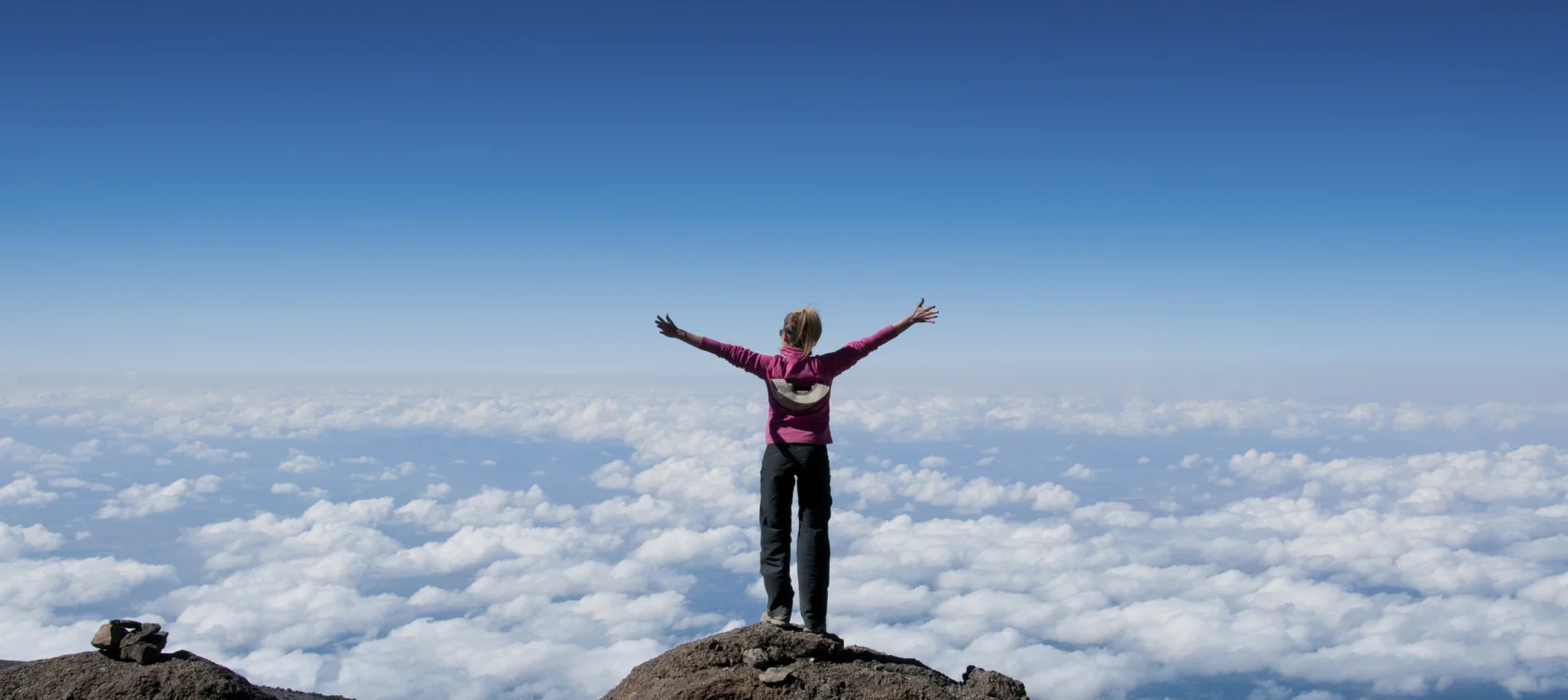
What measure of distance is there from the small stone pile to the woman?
5645 millimetres

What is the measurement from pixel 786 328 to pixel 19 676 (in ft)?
25.5

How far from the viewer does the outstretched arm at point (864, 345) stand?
28.1ft

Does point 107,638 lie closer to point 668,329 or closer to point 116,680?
point 116,680

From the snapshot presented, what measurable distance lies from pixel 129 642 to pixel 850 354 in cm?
753

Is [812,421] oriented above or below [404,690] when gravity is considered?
above

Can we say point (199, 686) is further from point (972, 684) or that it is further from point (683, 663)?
point (972, 684)

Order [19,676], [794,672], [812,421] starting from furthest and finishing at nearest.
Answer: [812,421] → [19,676] → [794,672]

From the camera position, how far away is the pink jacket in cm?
841

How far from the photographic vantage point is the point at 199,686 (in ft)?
23.9

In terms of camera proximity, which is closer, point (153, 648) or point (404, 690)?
point (153, 648)

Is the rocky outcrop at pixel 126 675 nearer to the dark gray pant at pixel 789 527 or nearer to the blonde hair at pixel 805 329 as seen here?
the dark gray pant at pixel 789 527

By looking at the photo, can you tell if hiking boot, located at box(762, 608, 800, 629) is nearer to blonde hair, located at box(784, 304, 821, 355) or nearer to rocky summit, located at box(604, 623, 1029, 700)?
rocky summit, located at box(604, 623, 1029, 700)

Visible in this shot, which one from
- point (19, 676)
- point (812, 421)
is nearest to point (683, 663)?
point (812, 421)

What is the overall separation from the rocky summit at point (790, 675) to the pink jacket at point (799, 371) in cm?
198
